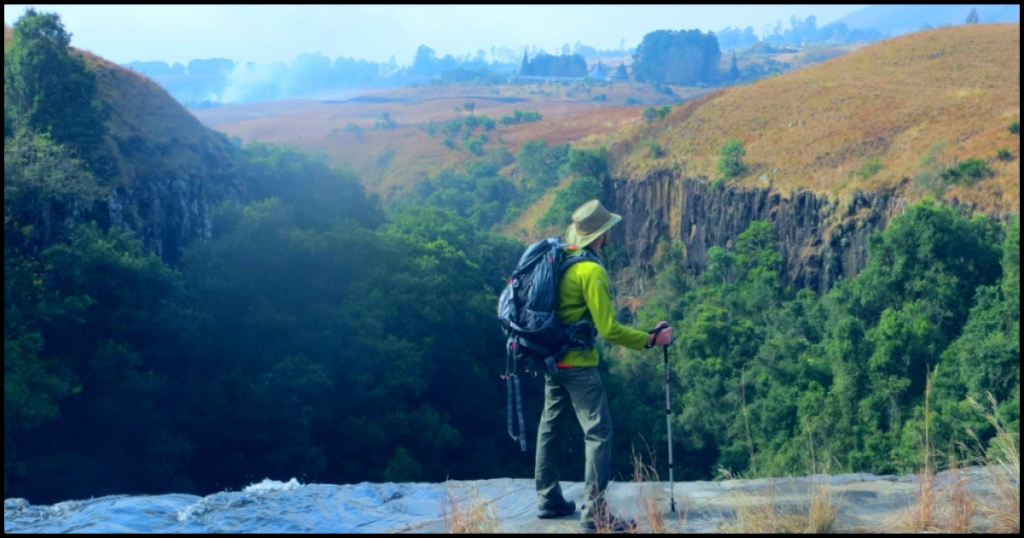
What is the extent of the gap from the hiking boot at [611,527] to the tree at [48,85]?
19044mm

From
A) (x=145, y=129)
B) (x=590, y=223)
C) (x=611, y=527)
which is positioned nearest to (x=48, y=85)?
(x=145, y=129)

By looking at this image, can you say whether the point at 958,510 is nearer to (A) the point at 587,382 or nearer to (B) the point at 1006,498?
(B) the point at 1006,498

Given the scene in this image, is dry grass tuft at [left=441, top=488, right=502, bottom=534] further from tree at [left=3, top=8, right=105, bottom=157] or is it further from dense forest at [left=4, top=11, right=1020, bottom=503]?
tree at [left=3, top=8, right=105, bottom=157]

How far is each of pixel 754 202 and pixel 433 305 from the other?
1843 cm

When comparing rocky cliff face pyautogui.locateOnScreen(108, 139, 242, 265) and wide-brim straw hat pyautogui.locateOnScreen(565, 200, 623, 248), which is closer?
wide-brim straw hat pyautogui.locateOnScreen(565, 200, 623, 248)

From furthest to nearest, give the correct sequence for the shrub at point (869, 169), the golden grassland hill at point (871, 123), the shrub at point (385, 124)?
the shrub at point (385, 124)
the shrub at point (869, 169)
the golden grassland hill at point (871, 123)

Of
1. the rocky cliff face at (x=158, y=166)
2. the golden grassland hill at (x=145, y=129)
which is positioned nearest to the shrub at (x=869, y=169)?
the rocky cliff face at (x=158, y=166)

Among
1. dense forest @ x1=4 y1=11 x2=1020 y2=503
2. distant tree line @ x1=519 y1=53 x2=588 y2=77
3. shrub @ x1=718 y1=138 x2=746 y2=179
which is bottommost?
dense forest @ x1=4 y1=11 x2=1020 y2=503

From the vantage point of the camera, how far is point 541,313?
15.0 feet

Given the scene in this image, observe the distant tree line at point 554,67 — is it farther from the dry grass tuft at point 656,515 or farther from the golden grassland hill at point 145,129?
the dry grass tuft at point 656,515

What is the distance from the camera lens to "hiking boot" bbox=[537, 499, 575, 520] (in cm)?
486

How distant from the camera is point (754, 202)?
117 ft

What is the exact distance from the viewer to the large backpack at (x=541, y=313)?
4586 mm

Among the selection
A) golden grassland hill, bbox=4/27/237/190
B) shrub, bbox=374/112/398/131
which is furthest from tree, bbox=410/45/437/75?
golden grassland hill, bbox=4/27/237/190
